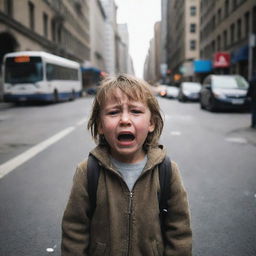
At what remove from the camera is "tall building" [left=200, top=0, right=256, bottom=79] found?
28.8 meters

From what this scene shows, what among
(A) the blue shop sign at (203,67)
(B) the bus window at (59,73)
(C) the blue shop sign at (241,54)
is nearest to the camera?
(B) the bus window at (59,73)

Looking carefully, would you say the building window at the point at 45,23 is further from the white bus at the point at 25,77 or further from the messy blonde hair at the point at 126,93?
the messy blonde hair at the point at 126,93

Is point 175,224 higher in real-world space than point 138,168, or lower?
lower

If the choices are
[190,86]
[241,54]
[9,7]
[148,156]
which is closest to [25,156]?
[148,156]

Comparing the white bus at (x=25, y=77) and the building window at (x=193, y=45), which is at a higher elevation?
the building window at (x=193, y=45)

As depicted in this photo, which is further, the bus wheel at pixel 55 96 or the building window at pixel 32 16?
the building window at pixel 32 16

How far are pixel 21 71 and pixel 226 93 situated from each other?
12114mm

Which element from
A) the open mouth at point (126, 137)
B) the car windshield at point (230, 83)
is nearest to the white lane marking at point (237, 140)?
the open mouth at point (126, 137)

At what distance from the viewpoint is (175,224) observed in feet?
6.75

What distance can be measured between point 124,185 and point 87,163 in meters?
0.23

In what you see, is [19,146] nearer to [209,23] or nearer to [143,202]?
[143,202]

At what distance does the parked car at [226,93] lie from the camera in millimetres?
16000

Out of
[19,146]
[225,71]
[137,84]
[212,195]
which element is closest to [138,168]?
[137,84]

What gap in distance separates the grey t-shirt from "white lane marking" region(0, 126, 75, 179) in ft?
11.7
